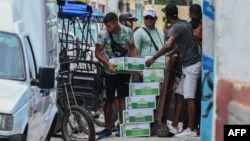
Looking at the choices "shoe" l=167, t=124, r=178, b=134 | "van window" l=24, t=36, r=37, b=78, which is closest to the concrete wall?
"van window" l=24, t=36, r=37, b=78

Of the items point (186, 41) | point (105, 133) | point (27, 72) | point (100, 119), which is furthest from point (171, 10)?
point (27, 72)

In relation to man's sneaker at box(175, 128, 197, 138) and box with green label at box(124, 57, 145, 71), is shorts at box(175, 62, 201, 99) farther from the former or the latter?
box with green label at box(124, 57, 145, 71)

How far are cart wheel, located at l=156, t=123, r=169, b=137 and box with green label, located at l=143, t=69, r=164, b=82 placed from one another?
2.30 feet

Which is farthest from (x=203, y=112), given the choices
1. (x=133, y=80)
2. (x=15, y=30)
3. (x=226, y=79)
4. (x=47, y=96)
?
(x=133, y=80)

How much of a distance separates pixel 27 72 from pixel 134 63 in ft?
10.2

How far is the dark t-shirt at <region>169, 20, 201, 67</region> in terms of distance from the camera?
969 centimetres

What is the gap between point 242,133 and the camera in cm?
368

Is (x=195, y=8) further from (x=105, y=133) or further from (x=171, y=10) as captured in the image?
(x=105, y=133)

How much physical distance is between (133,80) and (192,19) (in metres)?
1.35

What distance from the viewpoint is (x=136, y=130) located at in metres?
10.3

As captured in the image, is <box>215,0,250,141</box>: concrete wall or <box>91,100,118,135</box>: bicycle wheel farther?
<box>91,100,118,135</box>: bicycle wheel

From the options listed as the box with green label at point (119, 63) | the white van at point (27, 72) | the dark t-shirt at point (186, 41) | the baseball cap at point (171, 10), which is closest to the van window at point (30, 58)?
the white van at point (27, 72)

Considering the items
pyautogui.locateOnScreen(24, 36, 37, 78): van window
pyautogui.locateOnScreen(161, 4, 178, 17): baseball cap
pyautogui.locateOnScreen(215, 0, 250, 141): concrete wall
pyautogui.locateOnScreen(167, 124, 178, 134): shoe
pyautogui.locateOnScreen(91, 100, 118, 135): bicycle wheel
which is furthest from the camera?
pyautogui.locateOnScreen(91, 100, 118, 135): bicycle wheel

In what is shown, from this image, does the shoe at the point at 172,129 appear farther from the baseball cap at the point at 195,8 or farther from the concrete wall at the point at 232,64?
the concrete wall at the point at 232,64
